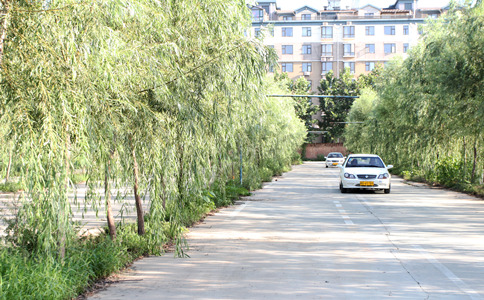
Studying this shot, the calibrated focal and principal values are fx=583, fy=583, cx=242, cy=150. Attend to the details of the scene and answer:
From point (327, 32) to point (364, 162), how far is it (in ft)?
226

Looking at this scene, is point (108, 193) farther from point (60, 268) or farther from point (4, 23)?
point (4, 23)

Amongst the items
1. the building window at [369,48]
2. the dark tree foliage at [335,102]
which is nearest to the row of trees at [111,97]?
the dark tree foliage at [335,102]

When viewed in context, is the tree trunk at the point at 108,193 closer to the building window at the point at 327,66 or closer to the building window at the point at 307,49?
the building window at the point at 307,49

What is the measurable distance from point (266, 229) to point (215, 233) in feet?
4.08

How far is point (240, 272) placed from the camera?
7992 mm

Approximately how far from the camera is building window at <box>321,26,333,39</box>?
90.7 metres

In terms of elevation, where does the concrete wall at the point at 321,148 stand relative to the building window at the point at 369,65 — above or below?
below

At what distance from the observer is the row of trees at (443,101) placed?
20.4 meters

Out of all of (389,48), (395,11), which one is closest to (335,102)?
(389,48)

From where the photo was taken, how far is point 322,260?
889 centimetres

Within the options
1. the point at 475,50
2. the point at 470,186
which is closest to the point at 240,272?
the point at 475,50

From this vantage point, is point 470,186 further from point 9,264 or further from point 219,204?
point 9,264

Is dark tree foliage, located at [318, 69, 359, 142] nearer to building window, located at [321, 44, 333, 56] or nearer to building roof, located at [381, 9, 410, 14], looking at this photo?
building window, located at [321, 44, 333, 56]

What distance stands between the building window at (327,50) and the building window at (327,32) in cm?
146
